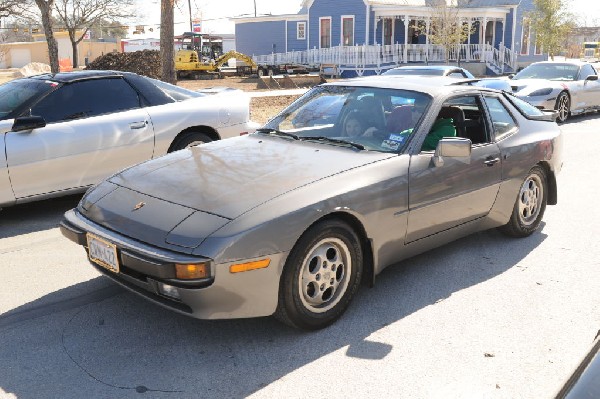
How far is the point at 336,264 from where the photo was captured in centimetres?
370

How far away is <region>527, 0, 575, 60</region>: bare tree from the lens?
109 ft

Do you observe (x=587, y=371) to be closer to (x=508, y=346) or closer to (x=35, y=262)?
(x=508, y=346)

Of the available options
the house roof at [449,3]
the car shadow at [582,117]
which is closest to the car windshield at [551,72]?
the car shadow at [582,117]

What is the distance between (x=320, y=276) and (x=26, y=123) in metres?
3.59

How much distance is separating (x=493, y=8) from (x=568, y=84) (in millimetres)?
23516

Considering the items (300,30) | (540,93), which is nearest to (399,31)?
(300,30)

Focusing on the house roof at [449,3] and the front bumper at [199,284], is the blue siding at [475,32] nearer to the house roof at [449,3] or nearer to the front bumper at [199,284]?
the house roof at [449,3]

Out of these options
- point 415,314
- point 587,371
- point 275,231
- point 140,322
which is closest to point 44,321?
point 140,322

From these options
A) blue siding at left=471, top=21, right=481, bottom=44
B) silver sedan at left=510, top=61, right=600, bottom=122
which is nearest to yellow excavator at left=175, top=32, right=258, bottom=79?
blue siding at left=471, top=21, right=481, bottom=44

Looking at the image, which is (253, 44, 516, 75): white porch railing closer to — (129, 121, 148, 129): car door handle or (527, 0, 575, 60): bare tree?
(527, 0, 575, 60): bare tree

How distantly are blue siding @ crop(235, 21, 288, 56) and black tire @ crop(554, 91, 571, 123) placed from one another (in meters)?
27.6

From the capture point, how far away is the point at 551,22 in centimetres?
3359

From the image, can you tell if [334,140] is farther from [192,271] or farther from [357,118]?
[192,271]

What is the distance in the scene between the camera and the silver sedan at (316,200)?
3242 mm
